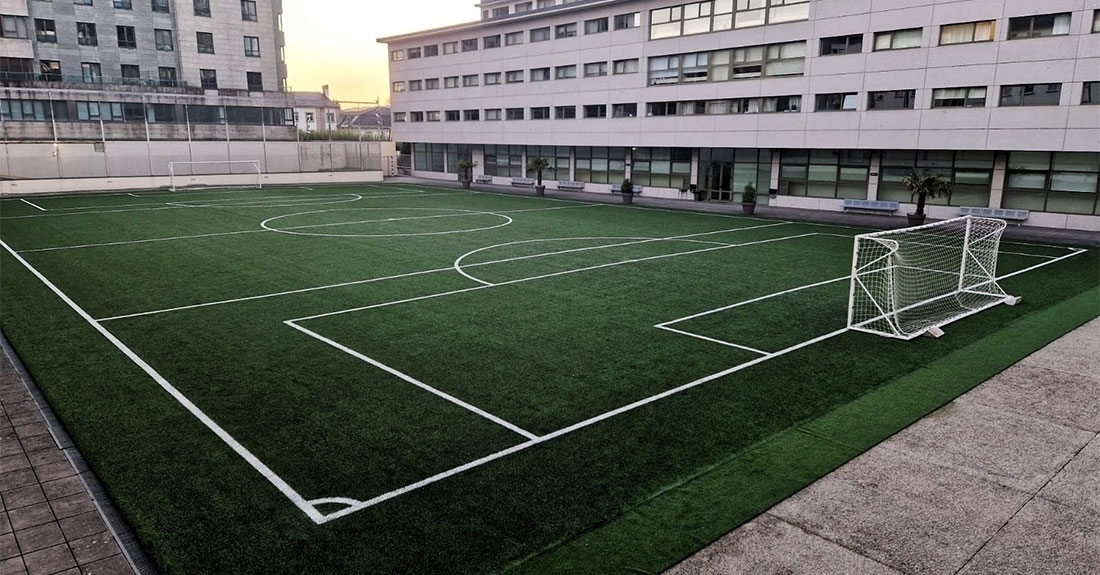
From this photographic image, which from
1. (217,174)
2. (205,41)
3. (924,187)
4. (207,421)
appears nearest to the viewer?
(207,421)

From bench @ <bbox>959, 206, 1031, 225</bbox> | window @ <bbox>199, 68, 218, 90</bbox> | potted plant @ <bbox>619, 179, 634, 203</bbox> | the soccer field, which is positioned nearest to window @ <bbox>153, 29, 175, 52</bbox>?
window @ <bbox>199, 68, 218, 90</bbox>

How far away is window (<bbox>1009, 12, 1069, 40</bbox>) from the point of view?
95.0ft

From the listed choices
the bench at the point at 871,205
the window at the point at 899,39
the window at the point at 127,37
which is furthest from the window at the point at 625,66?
the window at the point at 127,37

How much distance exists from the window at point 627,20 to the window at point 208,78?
115 ft

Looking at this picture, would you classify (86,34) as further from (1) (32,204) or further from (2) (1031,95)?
(2) (1031,95)

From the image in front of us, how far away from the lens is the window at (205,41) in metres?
59.7

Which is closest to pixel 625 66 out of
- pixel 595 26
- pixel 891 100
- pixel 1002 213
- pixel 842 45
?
pixel 595 26

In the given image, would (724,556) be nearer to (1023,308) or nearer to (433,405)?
(433,405)

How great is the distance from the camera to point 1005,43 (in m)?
30.5

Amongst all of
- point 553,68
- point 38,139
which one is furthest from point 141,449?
point 38,139

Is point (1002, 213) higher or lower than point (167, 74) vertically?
lower

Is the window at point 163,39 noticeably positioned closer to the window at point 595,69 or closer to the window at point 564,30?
the window at point 564,30

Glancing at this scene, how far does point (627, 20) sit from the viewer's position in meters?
46.3

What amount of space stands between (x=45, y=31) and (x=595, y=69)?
42510 millimetres
